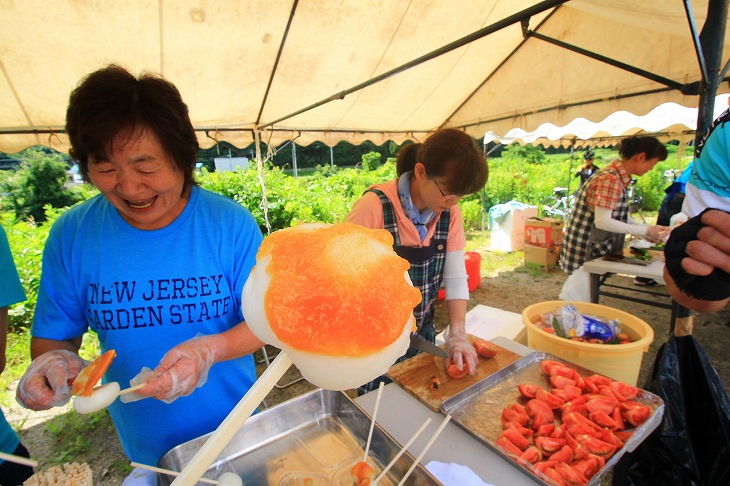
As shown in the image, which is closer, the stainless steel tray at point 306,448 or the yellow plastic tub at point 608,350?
the stainless steel tray at point 306,448

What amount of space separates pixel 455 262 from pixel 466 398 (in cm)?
98

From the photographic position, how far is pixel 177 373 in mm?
1085

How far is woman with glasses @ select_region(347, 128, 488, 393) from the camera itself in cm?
202

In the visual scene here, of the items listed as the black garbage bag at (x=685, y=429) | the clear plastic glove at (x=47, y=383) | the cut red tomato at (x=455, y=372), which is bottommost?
the black garbage bag at (x=685, y=429)

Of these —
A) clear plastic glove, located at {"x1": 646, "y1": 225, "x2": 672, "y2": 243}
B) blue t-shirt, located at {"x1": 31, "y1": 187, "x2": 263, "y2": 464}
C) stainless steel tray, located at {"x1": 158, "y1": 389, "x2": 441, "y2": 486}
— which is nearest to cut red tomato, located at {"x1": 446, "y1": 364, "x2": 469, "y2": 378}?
stainless steel tray, located at {"x1": 158, "y1": 389, "x2": 441, "y2": 486}

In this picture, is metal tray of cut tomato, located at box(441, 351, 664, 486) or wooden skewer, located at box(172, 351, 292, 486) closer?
wooden skewer, located at box(172, 351, 292, 486)

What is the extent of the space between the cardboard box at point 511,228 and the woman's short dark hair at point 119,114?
8898mm

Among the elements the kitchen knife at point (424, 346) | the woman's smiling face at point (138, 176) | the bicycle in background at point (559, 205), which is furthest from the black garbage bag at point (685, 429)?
the bicycle in background at point (559, 205)

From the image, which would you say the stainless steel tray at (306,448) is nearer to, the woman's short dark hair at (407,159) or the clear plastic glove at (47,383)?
the clear plastic glove at (47,383)

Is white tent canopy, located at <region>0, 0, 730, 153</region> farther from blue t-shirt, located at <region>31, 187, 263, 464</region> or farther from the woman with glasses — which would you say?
blue t-shirt, located at <region>31, 187, 263, 464</region>

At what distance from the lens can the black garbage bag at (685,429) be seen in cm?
178

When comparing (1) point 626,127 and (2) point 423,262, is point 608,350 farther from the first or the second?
(1) point 626,127

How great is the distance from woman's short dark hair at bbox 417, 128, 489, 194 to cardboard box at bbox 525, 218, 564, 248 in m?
6.65

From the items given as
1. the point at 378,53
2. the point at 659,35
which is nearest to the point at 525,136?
the point at 659,35
